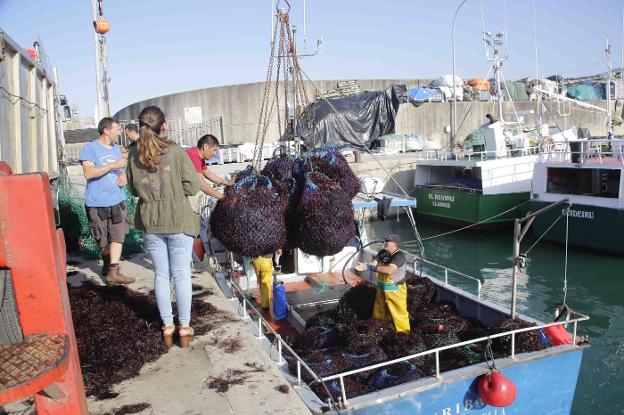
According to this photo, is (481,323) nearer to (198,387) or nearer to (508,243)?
(198,387)

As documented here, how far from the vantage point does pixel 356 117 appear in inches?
982

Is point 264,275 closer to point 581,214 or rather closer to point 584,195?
point 581,214

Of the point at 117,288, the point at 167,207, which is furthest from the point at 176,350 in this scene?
the point at 117,288

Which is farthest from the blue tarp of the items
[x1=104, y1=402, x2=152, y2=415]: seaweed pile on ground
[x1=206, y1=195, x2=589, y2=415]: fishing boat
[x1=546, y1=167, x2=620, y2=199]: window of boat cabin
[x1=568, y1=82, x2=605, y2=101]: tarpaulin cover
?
[x1=104, y1=402, x2=152, y2=415]: seaweed pile on ground

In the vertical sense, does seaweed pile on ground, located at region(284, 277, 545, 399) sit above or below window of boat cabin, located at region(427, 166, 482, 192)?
below

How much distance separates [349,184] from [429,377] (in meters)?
2.09

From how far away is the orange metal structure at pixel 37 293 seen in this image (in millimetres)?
1598

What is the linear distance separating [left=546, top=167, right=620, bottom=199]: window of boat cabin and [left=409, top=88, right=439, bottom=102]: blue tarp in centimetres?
1413

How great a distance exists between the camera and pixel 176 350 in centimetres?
382

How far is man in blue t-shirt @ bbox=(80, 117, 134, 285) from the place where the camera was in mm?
5316

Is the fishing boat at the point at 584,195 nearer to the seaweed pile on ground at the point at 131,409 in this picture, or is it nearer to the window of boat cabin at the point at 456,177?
the window of boat cabin at the point at 456,177

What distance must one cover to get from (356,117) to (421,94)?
19.8 ft

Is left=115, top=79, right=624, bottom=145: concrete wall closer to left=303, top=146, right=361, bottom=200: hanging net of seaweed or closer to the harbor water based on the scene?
the harbor water

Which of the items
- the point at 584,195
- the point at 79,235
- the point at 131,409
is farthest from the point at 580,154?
the point at 131,409
